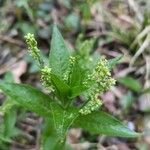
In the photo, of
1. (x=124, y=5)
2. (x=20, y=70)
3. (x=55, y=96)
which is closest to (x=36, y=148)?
(x=20, y=70)

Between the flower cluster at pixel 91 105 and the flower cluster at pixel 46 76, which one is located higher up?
the flower cluster at pixel 46 76

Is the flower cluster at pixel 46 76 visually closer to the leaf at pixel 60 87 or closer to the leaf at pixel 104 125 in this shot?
the leaf at pixel 60 87

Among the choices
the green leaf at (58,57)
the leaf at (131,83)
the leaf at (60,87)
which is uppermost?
the leaf at (131,83)

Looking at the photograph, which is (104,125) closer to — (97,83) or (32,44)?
(97,83)

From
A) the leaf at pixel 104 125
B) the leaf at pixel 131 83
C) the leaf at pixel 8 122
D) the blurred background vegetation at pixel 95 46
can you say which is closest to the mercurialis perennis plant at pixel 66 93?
the leaf at pixel 104 125

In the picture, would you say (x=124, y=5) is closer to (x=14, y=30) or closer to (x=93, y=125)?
(x=14, y=30)

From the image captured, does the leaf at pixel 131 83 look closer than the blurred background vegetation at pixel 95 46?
No

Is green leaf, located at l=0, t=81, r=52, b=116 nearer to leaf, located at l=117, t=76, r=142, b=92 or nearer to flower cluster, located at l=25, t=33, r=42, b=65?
flower cluster, located at l=25, t=33, r=42, b=65
